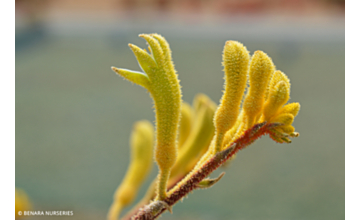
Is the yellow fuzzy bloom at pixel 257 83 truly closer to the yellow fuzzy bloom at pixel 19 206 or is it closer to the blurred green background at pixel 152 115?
the yellow fuzzy bloom at pixel 19 206

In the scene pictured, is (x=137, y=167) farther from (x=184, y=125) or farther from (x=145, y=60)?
(x=145, y=60)

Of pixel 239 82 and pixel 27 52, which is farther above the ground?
pixel 27 52

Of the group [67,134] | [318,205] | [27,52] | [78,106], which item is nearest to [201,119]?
[318,205]

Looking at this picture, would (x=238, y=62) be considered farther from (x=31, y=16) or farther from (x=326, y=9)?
(x=326, y=9)

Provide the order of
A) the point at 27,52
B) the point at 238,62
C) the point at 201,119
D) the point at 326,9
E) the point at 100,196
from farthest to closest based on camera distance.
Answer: the point at 326,9 → the point at 27,52 → the point at 100,196 → the point at 201,119 → the point at 238,62

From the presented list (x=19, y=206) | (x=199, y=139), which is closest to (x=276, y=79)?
(x=199, y=139)

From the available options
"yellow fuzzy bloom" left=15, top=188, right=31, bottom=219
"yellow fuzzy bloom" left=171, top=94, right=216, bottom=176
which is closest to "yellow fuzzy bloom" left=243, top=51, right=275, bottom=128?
"yellow fuzzy bloom" left=171, top=94, right=216, bottom=176

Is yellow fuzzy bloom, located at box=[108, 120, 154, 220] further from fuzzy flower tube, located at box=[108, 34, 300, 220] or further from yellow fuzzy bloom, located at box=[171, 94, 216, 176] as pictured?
fuzzy flower tube, located at box=[108, 34, 300, 220]
